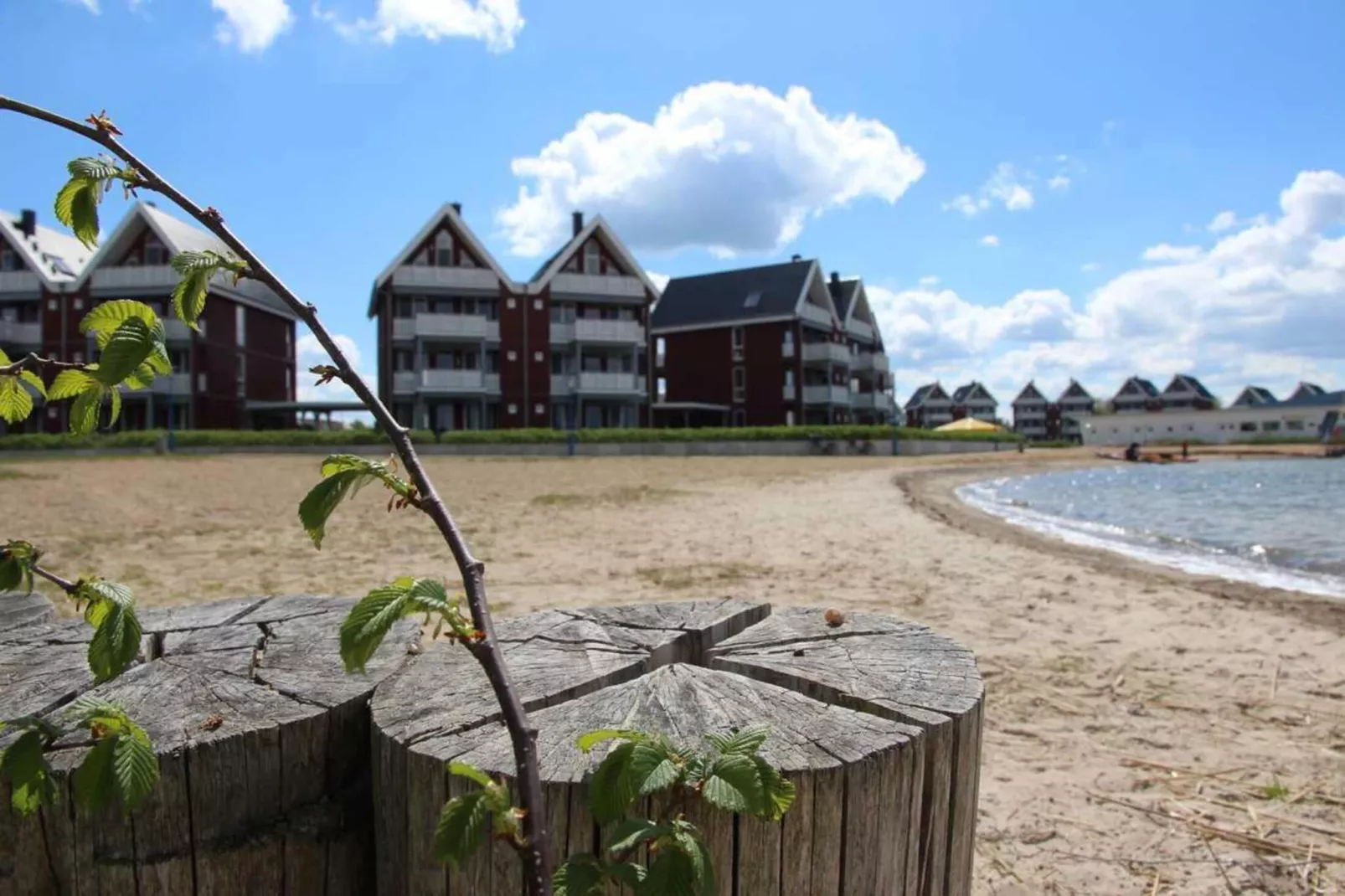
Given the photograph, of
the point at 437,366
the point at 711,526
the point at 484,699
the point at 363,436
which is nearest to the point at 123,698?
the point at 484,699

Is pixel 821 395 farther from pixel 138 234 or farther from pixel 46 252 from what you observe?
pixel 46 252

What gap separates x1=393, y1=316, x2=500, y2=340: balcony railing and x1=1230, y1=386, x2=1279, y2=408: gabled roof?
378 feet

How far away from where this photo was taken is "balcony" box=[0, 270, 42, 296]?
1686 inches

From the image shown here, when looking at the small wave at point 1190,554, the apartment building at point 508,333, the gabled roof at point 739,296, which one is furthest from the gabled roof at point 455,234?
the small wave at point 1190,554

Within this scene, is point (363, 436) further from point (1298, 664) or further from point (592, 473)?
point (1298, 664)

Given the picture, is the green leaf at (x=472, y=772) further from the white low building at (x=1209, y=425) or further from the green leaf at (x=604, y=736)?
the white low building at (x=1209, y=425)

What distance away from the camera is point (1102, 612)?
7.59 meters

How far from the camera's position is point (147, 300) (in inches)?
1624

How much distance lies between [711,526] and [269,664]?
11.2 meters

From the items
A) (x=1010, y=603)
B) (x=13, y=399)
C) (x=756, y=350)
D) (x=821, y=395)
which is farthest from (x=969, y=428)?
(x=13, y=399)

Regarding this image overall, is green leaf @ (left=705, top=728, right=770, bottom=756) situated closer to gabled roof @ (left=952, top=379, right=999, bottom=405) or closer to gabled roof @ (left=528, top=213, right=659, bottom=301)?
gabled roof @ (left=528, top=213, right=659, bottom=301)

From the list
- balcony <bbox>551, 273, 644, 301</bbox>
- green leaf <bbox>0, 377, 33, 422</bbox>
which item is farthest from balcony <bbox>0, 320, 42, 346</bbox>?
green leaf <bbox>0, 377, 33, 422</bbox>

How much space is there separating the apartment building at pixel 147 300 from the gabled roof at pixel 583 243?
1419 cm

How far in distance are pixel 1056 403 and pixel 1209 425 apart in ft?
121
